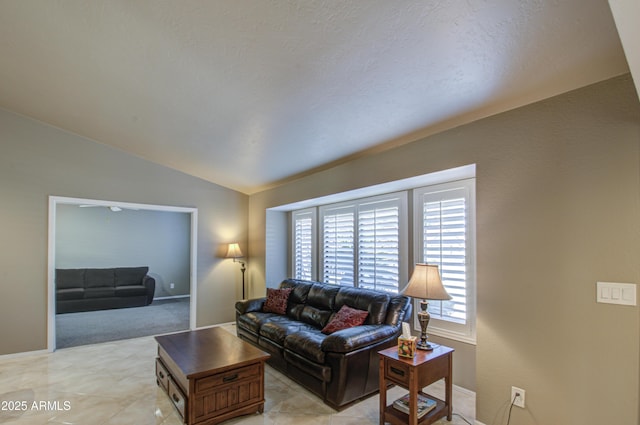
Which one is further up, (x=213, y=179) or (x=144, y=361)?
(x=213, y=179)

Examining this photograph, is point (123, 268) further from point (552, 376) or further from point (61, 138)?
point (552, 376)

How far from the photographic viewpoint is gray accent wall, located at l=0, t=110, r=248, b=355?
407cm

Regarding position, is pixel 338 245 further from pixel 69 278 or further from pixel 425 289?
→ pixel 69 278

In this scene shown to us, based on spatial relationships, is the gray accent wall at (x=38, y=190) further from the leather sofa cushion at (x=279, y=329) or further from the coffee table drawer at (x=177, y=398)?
the coffee table drawer at (x=177, y=398)

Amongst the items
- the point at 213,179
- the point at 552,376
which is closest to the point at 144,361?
the point at 213,179

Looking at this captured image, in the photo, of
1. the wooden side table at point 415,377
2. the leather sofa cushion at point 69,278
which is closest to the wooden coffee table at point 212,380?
the wooden side table at point 415,377

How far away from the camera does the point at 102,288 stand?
23.4ft

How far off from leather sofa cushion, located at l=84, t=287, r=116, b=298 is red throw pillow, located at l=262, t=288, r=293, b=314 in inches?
183

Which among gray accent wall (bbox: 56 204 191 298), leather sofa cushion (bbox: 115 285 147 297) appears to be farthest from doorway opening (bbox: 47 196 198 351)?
leather sofa cushion (bbox: 115 285 147 297)

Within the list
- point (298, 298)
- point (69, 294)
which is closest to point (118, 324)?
point (69, 294)

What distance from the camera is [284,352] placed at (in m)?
3.37

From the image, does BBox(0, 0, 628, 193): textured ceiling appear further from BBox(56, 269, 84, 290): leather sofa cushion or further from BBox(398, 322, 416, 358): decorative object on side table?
BBox(56, 269, 84, 290): leather sofa cushion

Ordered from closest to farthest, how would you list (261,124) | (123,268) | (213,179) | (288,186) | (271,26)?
(271,26) < (261,124) < (288,186) < (213,179) < (123,268)

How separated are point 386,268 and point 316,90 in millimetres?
2255
